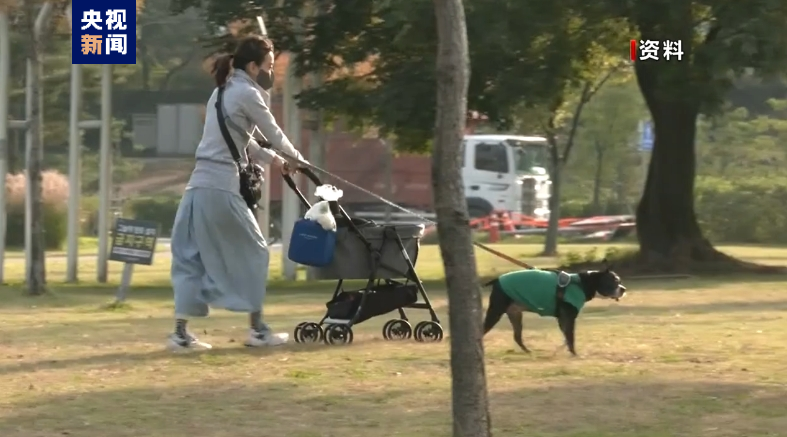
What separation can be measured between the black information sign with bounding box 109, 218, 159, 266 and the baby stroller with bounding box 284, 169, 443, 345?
4.54 meters

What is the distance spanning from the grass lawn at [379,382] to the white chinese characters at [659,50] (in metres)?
6.16

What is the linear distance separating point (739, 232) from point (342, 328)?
99.7 ft

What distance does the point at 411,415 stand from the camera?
7172 millimetres

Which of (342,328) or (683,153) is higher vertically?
(683,153)

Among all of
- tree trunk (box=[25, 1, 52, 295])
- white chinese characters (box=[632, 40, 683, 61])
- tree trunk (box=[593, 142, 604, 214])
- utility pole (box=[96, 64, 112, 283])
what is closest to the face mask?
tree trunk (box=[25, 1, 52, 295])

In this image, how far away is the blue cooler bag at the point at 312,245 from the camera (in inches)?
389

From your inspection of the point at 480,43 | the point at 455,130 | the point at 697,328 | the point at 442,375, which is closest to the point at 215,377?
the point at 442,375

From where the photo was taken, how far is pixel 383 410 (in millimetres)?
7309

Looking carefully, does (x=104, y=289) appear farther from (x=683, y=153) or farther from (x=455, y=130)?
(x=455, y=130)

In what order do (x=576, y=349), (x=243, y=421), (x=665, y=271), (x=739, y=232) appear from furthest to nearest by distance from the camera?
(x=739, y=232) < (x=665, y=271) < (x=576, y=349) < (x=243, y=421)

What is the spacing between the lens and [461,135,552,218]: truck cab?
135ft

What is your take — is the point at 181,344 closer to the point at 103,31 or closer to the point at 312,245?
the point at 312,245

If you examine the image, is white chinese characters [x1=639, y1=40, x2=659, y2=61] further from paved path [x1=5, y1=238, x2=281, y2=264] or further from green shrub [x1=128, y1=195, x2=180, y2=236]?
green shrub [x1=128, y1=195, x2=180, y2=236]

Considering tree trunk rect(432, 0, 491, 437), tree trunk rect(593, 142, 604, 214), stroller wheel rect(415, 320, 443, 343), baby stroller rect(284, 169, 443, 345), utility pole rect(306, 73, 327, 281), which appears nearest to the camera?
tree trunk rect(432, 0, 491, 437)
